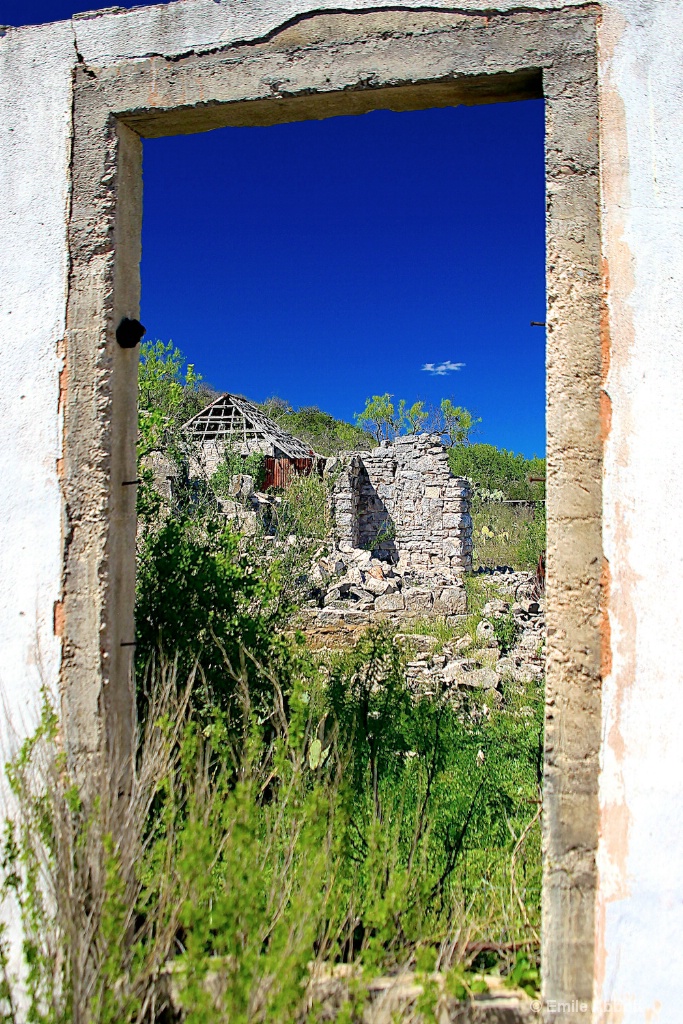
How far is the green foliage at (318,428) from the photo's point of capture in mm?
25031

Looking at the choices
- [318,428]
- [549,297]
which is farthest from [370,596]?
[318,428]

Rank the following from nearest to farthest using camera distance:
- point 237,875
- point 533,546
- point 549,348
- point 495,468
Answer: point 237,875
point 549,348
point 533,546
point 495,468

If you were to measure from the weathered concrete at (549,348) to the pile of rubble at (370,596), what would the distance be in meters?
6.28

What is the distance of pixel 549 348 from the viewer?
2156mm

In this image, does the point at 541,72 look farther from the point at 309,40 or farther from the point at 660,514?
the point at 660,514

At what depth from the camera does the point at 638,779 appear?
2.01 metres

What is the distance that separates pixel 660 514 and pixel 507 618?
6.43 meters

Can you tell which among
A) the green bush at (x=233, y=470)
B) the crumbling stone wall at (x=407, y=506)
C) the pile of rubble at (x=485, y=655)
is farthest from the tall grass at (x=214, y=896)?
the crumbling stone wall at (x=407, y=506)

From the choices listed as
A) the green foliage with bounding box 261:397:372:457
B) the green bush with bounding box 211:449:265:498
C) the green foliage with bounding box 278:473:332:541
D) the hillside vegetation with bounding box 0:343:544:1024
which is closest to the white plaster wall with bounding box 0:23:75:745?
the hillside vegetation with bounding box 0:343:544:1024

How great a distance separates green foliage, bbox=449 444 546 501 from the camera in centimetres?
2520

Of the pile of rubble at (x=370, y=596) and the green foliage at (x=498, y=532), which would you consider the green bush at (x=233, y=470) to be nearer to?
the pile of rubble at (x=370, y=596)

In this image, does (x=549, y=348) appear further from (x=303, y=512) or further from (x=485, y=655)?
(x=303, y=512)

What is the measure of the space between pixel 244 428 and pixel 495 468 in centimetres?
1617

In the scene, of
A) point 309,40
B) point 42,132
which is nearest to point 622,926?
point 309,40
